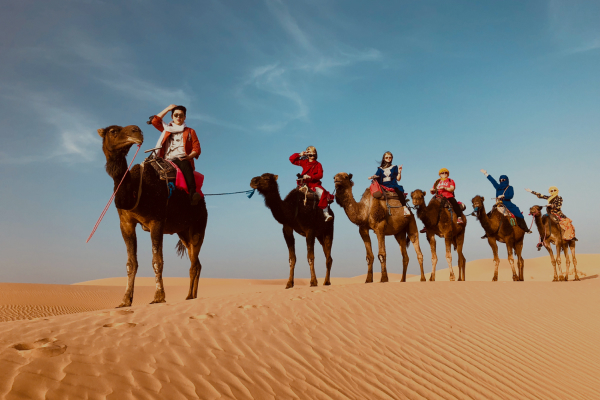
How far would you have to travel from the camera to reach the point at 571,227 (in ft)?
52.4

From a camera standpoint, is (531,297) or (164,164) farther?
(531,297)

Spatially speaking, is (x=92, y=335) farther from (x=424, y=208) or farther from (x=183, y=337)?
(x=424, y=208)

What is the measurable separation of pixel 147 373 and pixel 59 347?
0.84 meters

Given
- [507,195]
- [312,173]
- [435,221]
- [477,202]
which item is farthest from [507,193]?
[312,173]

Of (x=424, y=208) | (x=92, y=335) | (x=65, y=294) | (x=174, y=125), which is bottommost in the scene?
(x=65, y=294)

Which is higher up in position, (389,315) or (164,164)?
(164,164)

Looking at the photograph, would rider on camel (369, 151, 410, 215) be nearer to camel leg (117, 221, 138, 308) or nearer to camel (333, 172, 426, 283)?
camel (333, 172, 426, 283)

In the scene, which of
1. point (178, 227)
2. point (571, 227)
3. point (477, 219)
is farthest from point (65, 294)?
point (571, 227)

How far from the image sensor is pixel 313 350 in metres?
4.79

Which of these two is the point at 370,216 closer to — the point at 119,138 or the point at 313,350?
the point at 119,138

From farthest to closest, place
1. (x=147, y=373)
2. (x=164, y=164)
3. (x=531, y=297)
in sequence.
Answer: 1. (x=531, y=297)
2. (x=164, y=164)
3. (x=147, y=373)

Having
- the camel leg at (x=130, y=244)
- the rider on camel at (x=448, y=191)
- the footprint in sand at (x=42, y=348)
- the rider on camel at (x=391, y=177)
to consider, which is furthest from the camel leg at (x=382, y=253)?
the footprint in sand at (x=42, y=348)

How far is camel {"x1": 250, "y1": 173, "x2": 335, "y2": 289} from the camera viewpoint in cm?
1070

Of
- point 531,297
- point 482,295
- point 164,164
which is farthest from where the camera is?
point 531,297
